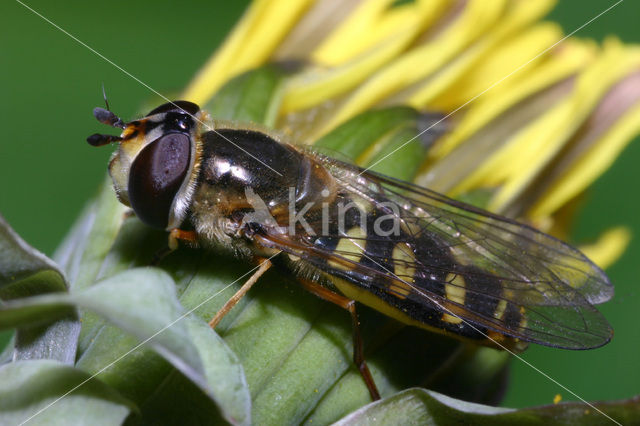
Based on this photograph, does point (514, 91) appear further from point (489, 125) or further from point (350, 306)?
point (350, 306)

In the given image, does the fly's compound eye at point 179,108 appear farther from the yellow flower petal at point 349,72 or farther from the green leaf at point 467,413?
the green leaf at point 467,413

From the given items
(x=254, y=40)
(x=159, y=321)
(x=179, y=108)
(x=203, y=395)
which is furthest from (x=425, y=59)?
(x=159, y=321)

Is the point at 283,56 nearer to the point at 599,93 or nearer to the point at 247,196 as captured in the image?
the point at 247,196

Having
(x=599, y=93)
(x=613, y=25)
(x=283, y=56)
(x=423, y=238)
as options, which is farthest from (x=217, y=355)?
(x=613, y=25)

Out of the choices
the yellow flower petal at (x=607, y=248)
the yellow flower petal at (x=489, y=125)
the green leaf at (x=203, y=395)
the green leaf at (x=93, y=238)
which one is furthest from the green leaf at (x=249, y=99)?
the yellow flower petal at (x=607, y=248)

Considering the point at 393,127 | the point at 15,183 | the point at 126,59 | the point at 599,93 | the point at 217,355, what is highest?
the point at 599,93

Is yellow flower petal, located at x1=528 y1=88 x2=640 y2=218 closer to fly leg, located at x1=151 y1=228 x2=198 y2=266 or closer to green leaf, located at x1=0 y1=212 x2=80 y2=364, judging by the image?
fly leg, located at x1=151 y1=228 x2=198 y2=266

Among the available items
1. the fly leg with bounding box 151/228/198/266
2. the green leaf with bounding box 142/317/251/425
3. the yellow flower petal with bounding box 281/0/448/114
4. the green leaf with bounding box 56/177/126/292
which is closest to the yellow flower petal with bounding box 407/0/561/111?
the yellow flower petal with bounding box 281/0/448/114
